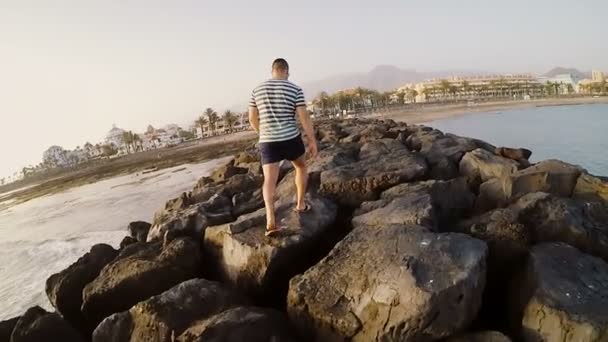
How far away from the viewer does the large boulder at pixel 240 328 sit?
10.3ft

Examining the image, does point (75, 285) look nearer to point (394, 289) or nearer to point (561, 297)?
point (394, 289)

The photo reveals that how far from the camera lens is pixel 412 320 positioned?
291cm

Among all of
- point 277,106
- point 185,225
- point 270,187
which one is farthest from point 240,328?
point 185,225

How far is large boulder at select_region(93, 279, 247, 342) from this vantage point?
3383 millimetres

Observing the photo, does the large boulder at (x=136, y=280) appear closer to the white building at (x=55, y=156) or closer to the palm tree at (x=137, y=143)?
the palm tree at (x=137, y=143)

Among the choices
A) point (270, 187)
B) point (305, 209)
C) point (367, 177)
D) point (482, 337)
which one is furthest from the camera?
point (367, 177)

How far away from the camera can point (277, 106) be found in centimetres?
415

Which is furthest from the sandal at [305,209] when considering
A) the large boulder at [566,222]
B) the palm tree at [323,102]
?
the palm tree at [323,102]

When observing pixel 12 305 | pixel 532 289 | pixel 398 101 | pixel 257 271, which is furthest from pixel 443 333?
pixel 398 101

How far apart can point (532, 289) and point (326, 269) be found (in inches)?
67.6

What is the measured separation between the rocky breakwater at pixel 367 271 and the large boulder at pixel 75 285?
0.02 metres

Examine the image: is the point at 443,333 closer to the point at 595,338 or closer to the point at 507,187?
the point at 595,338

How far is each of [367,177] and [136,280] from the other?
3403 millimetres

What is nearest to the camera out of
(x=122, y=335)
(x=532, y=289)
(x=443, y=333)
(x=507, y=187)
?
(x=443, y=333)
